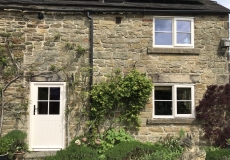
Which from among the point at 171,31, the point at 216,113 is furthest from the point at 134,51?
the point at 216,113

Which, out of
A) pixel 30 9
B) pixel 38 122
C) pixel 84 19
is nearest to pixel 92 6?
pixel 84 19

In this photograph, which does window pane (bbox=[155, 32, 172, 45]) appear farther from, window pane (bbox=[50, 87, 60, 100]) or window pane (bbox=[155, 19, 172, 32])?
window pane (bbox=[50, 87, 60, 100])

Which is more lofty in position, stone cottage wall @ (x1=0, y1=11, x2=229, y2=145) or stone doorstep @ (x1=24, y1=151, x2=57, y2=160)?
stone cottage wall @ (x1=0, y1=11, x2=229, y2=145)

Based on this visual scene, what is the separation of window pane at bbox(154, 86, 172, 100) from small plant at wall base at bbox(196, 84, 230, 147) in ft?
3.29

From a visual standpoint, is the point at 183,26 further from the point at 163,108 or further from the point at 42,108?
the point at 42,108

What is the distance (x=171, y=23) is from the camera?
781cm

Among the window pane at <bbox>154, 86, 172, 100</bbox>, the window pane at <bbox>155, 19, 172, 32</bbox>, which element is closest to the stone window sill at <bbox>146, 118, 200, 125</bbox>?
the window pane at <bbox>154, 86, 172, 100</bbox>

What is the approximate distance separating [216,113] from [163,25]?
11.2 feet

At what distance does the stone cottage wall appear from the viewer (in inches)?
290

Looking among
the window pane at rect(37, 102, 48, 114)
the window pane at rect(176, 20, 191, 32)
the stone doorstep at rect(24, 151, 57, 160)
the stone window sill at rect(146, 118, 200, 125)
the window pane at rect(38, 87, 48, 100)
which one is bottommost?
the stone doorstep at rect(24, 151, 57, 160)

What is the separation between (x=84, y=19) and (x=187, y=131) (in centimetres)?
498

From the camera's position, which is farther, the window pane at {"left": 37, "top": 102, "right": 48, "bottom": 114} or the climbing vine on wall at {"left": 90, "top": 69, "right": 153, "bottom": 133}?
the window pane at {"left": 37, "top": 102, "right": 48, "bottom": 114}

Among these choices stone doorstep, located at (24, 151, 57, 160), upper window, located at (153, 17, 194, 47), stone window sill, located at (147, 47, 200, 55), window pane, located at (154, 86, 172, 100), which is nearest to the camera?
stone doorstep, located at (24, 151, 57, 160)

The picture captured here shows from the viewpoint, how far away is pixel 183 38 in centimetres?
788
